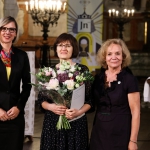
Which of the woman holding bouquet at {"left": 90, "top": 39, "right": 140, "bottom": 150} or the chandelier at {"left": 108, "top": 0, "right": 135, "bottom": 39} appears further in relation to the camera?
the chandelier at {"left": 108, "top": 0, "right": 135, "bottom": 39}

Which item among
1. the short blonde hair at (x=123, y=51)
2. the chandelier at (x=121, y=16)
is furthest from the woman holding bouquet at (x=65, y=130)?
the chandelier at (x=121, y=16)

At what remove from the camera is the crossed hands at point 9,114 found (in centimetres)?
323

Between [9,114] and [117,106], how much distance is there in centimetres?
91

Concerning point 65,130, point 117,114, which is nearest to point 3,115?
point 65,130

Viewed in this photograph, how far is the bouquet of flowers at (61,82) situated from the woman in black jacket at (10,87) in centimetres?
44

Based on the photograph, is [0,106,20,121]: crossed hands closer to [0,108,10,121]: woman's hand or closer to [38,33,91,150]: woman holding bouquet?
[0,108,10,121]: woman's hand

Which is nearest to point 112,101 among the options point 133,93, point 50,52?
point 133,93

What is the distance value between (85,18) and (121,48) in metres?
6.52

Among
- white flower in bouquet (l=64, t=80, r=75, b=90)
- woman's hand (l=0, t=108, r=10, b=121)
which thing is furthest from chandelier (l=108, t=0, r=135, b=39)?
white flower in bouquet (l=64, t=80, r=75, b=90)

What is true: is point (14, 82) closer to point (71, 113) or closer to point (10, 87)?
point (10, 87)

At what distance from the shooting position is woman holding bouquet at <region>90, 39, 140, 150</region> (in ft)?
9.42

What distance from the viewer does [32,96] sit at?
17.8ft

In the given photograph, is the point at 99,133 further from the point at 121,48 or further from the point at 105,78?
the point at 121,48

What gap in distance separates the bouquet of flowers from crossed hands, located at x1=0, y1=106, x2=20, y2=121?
1.41ft
